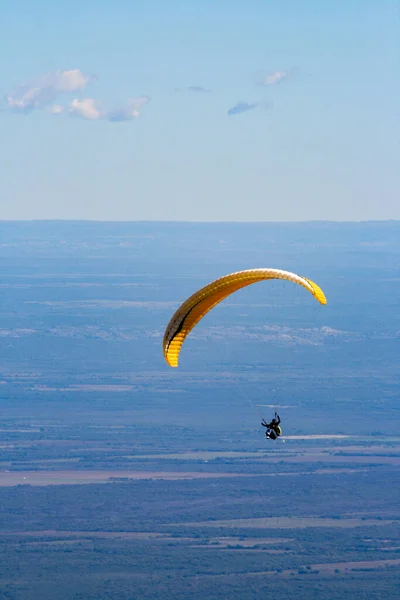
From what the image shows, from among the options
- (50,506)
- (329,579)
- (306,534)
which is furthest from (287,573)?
(50,506)

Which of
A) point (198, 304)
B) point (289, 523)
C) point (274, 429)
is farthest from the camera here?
point (289, 523)

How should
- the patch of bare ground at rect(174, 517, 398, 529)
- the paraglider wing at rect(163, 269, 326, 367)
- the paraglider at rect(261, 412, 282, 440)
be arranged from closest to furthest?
the paraglider at rect(261, 412, 282, 440)
the paraglider wing at rect(163, 269, 326, 367)
the patch of bare ground at rect(174, 517, 398, 529)

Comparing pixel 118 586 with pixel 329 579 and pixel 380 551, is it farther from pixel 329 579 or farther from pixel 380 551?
pixel 380 551

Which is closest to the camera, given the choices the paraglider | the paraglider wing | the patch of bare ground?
the paraglider

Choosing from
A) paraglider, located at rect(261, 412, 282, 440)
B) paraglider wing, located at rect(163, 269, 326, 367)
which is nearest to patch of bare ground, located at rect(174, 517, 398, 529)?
paraglider wing, located at rect(163, 269, 326, 367)

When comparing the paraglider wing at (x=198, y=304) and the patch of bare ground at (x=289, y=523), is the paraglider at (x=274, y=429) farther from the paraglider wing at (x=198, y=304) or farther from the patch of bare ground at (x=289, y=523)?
the patch of bare ground at (x=289, y=523)

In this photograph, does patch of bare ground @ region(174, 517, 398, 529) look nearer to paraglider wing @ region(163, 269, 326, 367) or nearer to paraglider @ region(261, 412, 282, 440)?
paraglider wing @ region(163, 269, 326, 367)

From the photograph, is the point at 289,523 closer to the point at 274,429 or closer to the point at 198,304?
the point at 198,304

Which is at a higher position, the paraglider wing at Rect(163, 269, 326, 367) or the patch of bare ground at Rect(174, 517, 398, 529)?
the paraglider wing at Rect(163, 269, 326, 367)

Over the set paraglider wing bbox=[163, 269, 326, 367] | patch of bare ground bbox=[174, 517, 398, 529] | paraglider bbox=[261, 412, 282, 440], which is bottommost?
patch of bare ground bbox=[174, 517, 398, 529]

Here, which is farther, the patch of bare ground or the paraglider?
the patch of bare ground

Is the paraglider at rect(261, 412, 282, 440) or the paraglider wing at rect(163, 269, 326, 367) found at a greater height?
the paraglider wing at rect(163, 269, 326, 367)

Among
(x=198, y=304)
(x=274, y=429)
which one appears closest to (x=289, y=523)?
(x=198, y=304)
